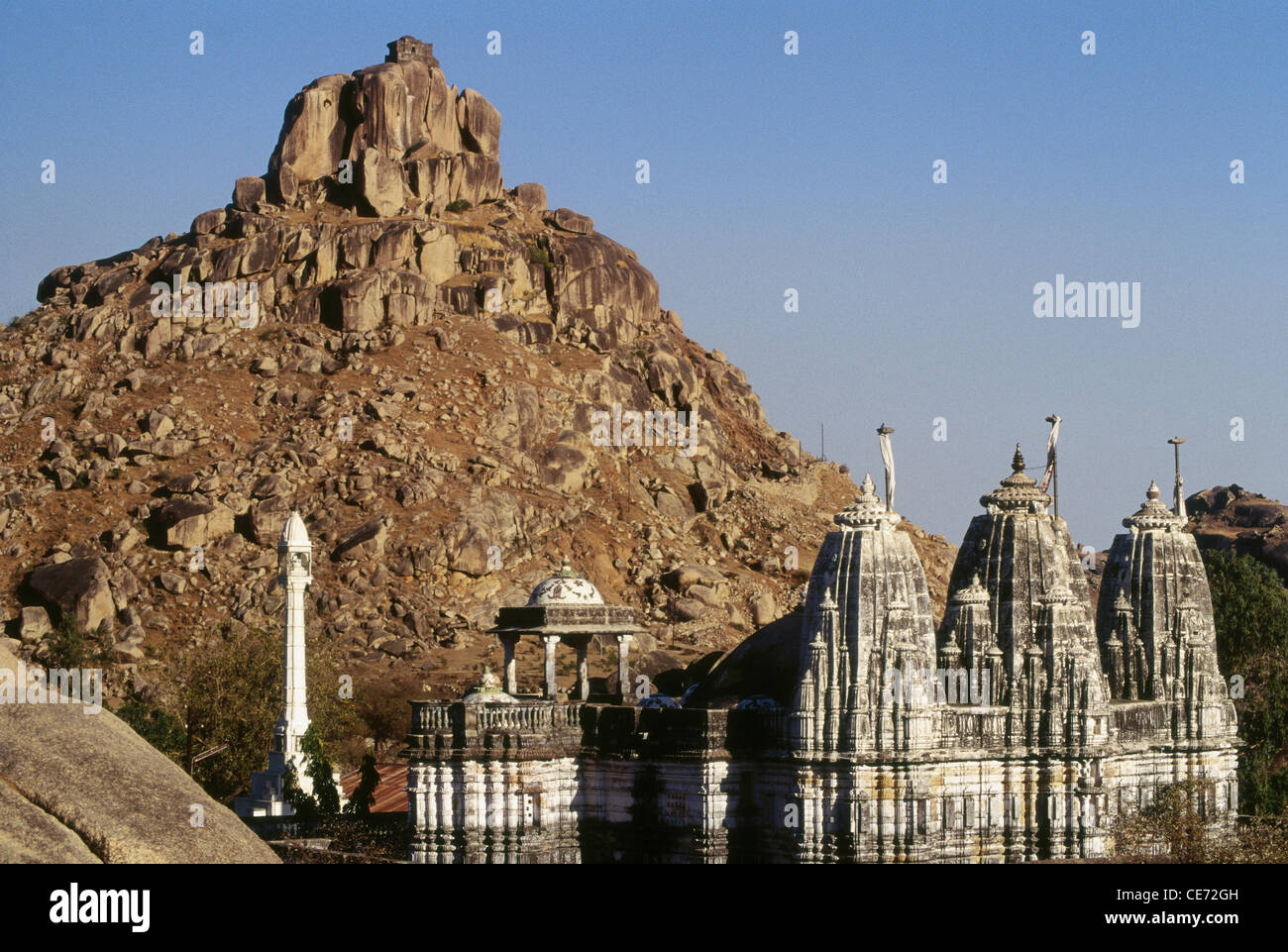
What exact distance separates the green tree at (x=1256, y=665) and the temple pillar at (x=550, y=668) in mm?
22704

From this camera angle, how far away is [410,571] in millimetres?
125188

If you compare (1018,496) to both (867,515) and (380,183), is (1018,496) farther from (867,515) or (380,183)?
(380,183)

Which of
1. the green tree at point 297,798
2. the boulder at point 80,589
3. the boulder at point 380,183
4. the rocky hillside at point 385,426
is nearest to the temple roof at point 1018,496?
the green tree at point 297,798

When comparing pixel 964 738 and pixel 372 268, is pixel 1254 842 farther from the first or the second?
pixel 372 268

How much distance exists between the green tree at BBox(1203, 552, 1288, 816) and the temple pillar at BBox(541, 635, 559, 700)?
22704mm

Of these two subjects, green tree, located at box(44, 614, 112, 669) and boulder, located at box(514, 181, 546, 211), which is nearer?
green tree, located at box(44, 614, 112, 669)

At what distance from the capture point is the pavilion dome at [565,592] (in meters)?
58.6

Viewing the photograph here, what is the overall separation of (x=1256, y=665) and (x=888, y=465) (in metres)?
30.9

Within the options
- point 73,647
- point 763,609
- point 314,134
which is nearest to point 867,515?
point 73,647

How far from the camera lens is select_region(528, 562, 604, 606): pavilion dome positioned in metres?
58.6

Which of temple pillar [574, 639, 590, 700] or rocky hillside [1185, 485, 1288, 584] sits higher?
rocky hillside [1185, 485, 1288, 584]

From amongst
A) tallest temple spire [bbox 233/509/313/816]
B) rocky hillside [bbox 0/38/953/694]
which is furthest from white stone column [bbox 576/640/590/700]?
rocky hillside [bbox 0/38/953/694]

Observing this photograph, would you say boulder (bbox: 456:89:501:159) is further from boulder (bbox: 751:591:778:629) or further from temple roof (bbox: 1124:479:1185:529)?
temple roof (bbox: 1124:479:1185:529)

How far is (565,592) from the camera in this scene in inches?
2309
